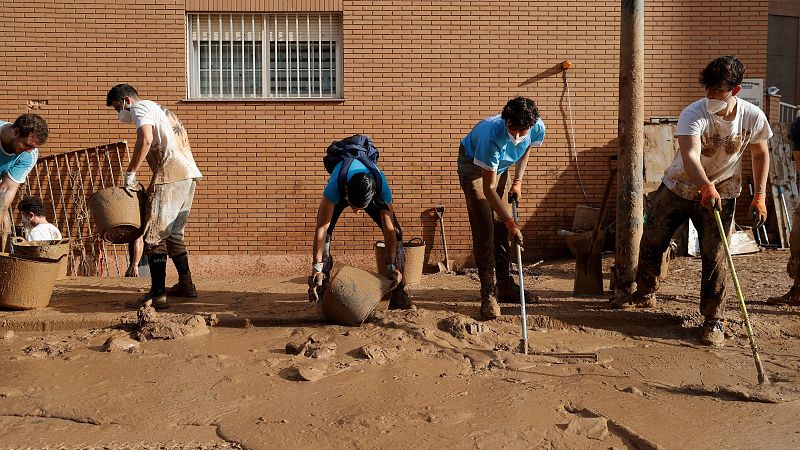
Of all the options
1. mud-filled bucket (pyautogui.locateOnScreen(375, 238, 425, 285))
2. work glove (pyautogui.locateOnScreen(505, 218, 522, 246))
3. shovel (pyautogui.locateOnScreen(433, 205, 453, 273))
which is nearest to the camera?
work glove (pyautogui.locateOnScreen(505, 218, 522, 246))

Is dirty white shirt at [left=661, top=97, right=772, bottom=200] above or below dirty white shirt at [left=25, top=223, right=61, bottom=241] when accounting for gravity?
above

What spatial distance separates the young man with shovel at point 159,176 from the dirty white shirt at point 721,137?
3.83m

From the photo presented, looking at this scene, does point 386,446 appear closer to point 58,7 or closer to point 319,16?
point 319,16

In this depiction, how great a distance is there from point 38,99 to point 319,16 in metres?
3.47

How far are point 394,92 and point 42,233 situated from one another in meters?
4.15

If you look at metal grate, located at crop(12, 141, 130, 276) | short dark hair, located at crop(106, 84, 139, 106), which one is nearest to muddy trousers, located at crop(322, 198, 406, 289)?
short dark hair, located at crop(106, 84, 139, 106)

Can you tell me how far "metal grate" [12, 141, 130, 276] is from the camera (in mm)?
8648

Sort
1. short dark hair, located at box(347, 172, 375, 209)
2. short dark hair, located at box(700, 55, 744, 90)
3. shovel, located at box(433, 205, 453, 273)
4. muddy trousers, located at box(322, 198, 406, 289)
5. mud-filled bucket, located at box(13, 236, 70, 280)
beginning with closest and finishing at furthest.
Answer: short dark hair, located at box(700, 55, 744, 90) < short dark hair, located at box(347, 172, 375, 209) < muddy trousers, located at box(322, 198, 406, 289) < mud-filled bucket, located at box(13, 236, 70, 280) < shovel, located at box(433, 205, 453, 273)

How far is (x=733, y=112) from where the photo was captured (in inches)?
194

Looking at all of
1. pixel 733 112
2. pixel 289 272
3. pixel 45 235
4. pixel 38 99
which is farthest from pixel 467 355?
pixel 38 99

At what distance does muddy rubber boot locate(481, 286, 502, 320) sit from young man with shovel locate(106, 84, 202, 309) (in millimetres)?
2572

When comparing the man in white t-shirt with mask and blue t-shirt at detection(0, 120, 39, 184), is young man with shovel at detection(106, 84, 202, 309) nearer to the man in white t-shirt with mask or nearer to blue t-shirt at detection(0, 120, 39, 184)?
blue t-shirt at detection(0, 120, 39, 184)

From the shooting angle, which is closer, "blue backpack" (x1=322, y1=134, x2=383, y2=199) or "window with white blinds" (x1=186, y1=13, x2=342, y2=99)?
"blue backpack" (x1=322, y1=134, x2=383, y2=199)

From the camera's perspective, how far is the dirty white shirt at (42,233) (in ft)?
23.9
